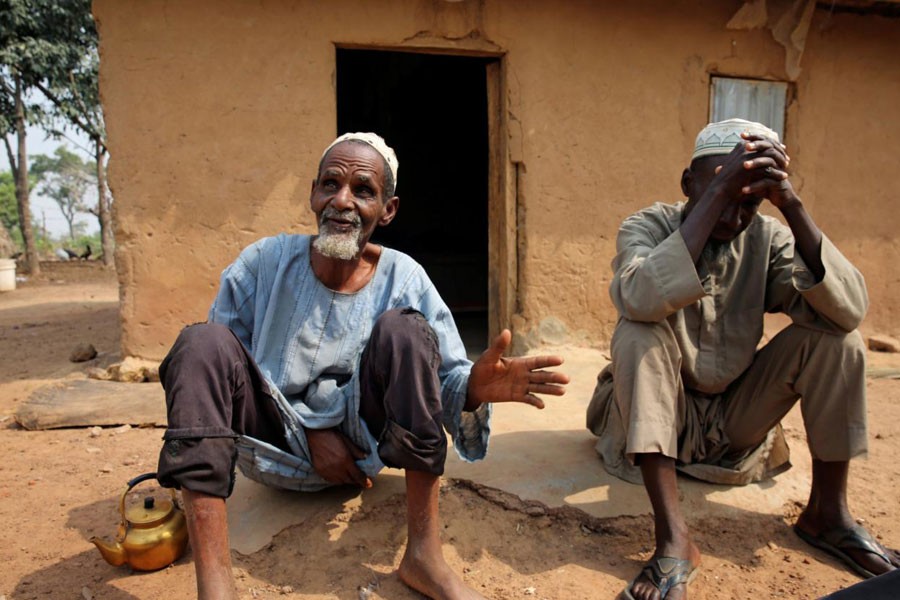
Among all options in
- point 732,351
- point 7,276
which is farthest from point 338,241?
point 7,276

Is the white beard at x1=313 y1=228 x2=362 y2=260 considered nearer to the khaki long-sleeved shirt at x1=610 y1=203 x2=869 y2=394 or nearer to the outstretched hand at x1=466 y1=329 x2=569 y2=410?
the outstretched hand at x1=466 y1=329 x2=569 y2=410

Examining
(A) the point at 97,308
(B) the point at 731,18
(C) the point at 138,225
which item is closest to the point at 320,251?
(C) the point at 138,225

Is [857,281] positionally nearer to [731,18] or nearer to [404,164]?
[731,18]

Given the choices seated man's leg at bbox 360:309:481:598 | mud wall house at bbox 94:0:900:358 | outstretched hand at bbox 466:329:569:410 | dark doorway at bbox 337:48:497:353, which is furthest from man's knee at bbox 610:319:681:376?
dark doorway at bbox 337:48:497:353

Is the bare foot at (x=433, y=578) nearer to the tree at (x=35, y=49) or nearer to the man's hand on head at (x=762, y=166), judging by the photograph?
the man's hand on head at (x=762, y=166)

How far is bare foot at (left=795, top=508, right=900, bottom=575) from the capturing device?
6.60ft

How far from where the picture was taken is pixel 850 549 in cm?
206

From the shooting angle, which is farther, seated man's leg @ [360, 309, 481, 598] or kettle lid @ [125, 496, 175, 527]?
kettle lid @ [125, 496, 175, 527]

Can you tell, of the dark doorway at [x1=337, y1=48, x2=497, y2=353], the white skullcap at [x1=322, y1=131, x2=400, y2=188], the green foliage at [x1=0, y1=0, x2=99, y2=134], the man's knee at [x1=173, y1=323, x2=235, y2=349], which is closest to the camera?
the man's knee at [x1=173, y1=323, x2=235, y2=349]

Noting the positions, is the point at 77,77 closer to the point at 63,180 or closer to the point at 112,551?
the point at 112,551

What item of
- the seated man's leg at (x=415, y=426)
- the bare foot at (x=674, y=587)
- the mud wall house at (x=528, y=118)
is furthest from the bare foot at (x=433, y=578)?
the mud wall house at (x=528, y=118)

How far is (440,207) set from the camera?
9.19 metres

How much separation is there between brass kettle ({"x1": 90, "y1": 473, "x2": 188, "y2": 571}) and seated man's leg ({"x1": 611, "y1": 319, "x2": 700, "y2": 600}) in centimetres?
136

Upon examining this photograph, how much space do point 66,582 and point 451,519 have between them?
119cm
